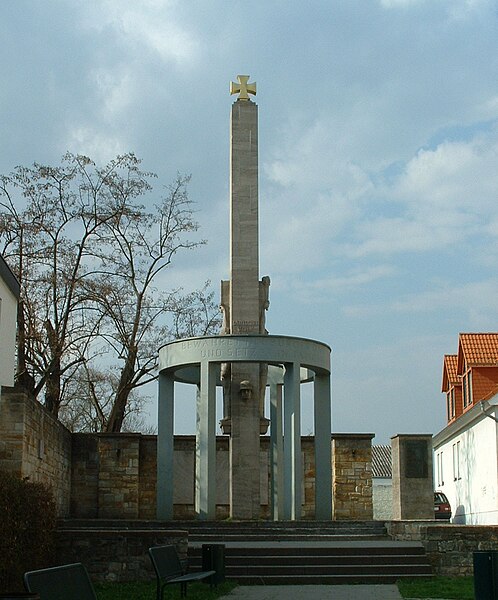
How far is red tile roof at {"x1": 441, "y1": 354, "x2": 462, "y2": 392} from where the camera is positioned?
41469mm

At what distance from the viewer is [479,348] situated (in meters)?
36.2

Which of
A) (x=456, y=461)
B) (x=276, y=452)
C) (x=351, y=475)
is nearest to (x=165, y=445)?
(x=276, y=452)

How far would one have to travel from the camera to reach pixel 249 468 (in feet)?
73.2

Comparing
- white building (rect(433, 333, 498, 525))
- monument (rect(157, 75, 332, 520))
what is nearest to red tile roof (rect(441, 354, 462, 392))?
white building (rect(433, 333, 498, 525))

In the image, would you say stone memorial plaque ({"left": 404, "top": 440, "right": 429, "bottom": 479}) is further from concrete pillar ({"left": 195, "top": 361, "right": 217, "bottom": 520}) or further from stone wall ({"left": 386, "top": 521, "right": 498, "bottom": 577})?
stone wall ({"left": 386, "top": 521, "right": 498, "bottom": 577})

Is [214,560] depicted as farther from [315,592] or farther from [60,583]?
[60,583]

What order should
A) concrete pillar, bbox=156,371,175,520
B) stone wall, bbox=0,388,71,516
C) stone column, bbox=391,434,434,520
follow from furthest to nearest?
stone column, bbox=391,434,434,520 → concrete pillar, bbox=156,371,175,520 → stone wall, bbox=0,388,71,516

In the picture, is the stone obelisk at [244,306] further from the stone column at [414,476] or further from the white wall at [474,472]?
the white wall at [474,472]

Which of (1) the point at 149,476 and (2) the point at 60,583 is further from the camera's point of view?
(1) the point at 149,476

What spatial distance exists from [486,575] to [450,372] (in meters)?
31.2

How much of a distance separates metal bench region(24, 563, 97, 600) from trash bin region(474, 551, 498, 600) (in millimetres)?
5447

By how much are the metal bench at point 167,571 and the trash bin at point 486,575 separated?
11.1 feet

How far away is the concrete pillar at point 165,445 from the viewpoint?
21.6 meters

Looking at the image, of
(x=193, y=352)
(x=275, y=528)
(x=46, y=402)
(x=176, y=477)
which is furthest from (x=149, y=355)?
(x=275, y=528)
